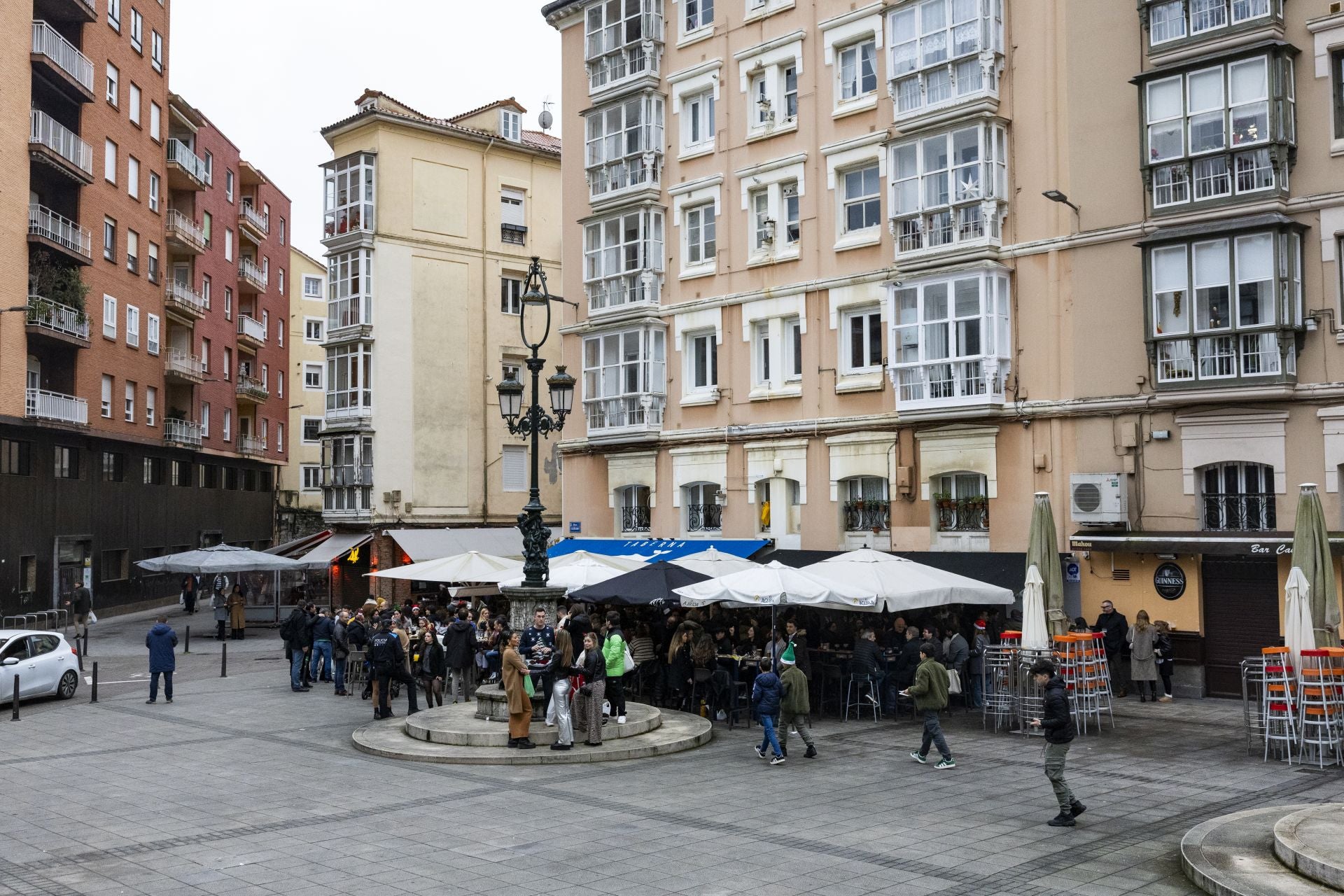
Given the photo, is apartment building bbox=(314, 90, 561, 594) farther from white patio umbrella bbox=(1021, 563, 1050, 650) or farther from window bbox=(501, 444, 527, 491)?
white patio umbrella bbox=(1021, 563, 1050, 650)

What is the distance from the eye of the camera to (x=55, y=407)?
133 feet

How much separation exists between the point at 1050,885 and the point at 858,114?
71.1 ft

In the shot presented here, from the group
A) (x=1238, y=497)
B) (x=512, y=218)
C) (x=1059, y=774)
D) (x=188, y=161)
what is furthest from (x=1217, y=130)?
(x=188, y=161)

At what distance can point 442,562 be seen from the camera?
2841cm

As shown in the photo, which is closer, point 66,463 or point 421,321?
point 66,463

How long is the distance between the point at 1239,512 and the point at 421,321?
29.9 meters

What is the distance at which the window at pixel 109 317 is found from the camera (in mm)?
45406

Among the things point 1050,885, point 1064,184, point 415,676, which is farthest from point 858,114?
point 1050,885

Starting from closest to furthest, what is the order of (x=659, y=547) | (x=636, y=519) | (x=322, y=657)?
(x=322, y=657), (x=659, y=547), (x=636, y=519)

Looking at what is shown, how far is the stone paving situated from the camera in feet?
34.6

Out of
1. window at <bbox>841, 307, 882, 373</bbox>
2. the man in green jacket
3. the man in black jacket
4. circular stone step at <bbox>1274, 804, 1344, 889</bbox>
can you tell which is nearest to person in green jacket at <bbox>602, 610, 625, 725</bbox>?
the man in green jacket

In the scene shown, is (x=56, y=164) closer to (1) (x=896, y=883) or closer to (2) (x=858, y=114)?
(2) (x=858, y=114)

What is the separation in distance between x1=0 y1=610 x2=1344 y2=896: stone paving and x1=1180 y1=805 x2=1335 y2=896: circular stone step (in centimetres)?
28

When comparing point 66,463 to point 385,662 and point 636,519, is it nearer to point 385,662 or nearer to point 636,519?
point 636,519
